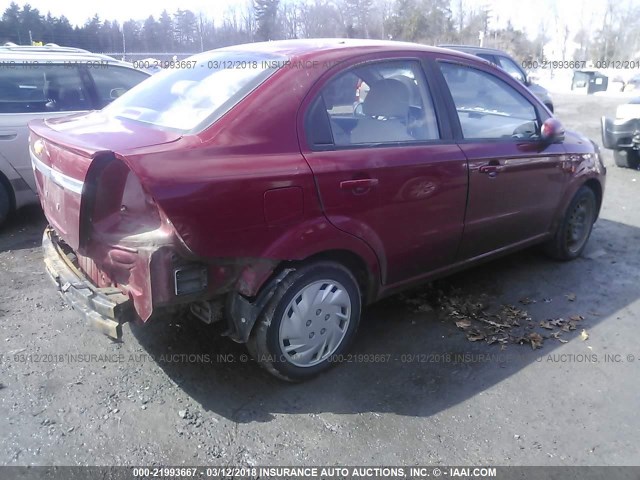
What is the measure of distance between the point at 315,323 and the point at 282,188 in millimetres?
806

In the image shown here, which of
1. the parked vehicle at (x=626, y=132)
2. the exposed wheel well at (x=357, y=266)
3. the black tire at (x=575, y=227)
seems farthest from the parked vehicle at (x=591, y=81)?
the exposed wheel well at (x=357, y=266)

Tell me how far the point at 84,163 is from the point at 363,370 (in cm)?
187

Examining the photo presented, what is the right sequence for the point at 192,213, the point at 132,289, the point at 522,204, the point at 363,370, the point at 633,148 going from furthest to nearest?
1. the point at 633,148
2. the point at 522,204
3. the point at 363,370
4. the point at 132,289
5. the point at 192,213

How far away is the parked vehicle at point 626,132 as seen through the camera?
7.84 m

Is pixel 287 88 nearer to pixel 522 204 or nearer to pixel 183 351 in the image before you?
pixel 183 351

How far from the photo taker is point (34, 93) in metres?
5.36

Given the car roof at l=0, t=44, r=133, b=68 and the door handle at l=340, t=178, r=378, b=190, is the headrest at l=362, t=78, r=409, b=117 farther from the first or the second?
the car roof at l=0, t=44, r=133, b=68

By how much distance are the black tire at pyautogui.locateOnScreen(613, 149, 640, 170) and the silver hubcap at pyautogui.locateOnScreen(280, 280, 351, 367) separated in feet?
23.3

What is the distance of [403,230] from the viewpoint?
10.5 feet

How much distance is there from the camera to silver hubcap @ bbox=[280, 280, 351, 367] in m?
2.84

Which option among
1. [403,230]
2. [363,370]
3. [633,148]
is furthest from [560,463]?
[633,148]

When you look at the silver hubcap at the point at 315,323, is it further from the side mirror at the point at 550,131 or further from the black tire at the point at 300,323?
the side mirror at the point at 550,131

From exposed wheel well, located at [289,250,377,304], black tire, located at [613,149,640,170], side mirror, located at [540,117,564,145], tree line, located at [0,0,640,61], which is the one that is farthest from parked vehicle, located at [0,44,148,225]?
tree line, located at [0,0,640,61]

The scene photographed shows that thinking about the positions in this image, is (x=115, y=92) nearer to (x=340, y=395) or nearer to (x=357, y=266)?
(x=357, y=266)
